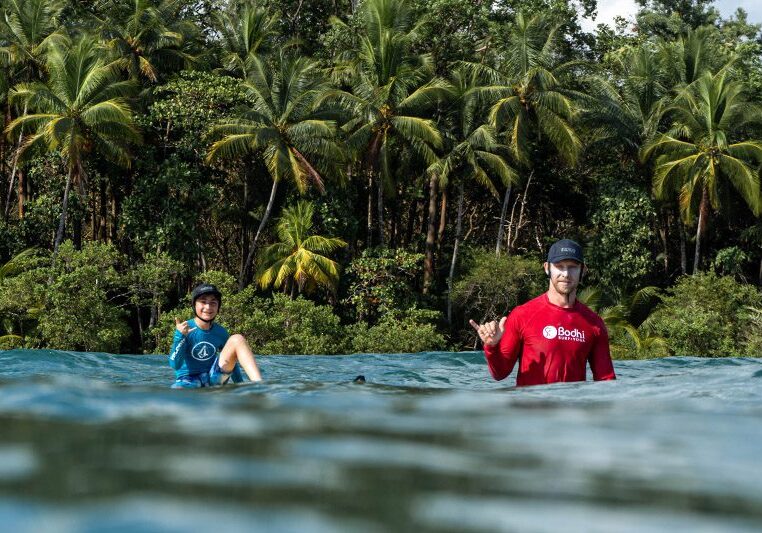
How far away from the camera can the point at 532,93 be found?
2784cm

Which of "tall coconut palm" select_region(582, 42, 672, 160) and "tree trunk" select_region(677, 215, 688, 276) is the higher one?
"tall coconut palm" select_region(582, 42, 672, 160)

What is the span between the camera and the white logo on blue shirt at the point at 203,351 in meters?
7.91

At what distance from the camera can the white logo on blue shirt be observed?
25.9 ft

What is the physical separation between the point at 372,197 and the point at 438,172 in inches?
155

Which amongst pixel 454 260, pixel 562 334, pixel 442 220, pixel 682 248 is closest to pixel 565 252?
pixel 562 334

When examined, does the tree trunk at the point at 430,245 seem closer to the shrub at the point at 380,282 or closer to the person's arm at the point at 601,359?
the shrub at the point at 380,282

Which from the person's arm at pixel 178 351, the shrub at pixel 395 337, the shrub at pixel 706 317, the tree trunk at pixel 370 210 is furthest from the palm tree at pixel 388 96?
the person's arm at pixel 178 351

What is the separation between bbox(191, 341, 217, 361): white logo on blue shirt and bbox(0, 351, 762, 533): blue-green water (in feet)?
15.7

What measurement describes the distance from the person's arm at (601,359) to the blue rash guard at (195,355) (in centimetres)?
287

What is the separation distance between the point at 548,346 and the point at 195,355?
311 cm

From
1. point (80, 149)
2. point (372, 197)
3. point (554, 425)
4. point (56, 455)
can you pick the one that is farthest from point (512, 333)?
point (372, 197)

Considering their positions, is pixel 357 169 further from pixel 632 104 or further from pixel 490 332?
pixel 490 332

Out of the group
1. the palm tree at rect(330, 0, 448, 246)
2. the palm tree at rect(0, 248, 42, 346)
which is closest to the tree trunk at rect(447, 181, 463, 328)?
the palm tree at rect(330, 0, 448, 246)

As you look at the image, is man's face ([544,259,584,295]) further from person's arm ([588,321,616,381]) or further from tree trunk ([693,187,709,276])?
tree trunk ([693,187,709,276])
